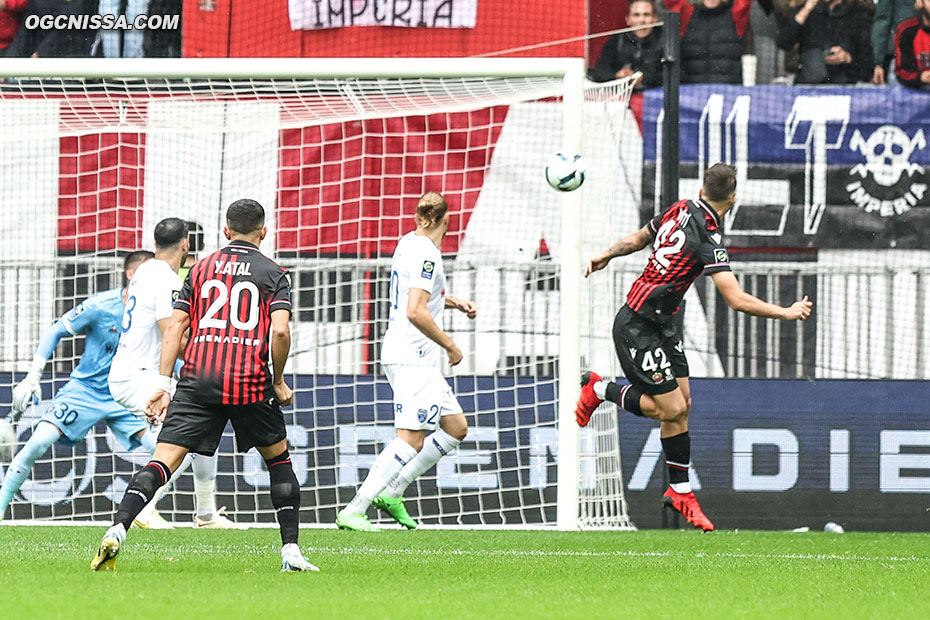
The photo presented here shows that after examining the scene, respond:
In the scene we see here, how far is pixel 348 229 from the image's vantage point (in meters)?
11.7

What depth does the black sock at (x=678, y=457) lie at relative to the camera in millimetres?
8500

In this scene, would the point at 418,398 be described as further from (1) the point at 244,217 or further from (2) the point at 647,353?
(1) the point at 244,217

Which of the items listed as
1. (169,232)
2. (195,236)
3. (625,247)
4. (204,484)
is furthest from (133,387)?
(625,247)

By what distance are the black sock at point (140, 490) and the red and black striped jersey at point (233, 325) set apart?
336 millimetres

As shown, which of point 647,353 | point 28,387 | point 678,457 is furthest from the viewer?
point 28,387

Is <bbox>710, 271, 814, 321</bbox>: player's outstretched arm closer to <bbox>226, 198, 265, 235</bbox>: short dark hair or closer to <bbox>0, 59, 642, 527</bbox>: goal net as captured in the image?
<bbox>0, 59, 642, 527</bbox>: goal net

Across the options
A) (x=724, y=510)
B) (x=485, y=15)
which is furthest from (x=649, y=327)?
(x=485, y=15)

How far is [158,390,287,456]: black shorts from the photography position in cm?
586

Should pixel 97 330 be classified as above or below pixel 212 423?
above

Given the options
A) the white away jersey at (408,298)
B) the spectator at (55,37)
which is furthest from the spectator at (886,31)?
the spectator at (55,37)

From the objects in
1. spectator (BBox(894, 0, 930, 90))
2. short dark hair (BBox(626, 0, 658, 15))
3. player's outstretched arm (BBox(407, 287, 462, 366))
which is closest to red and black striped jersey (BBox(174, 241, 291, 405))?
player's outstretched arm (BBox(407, 287, 462, 366))

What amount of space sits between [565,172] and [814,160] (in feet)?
15.4

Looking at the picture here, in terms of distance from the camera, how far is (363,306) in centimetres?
1098

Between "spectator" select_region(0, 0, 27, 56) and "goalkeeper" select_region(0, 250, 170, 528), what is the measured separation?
548 centimetres
